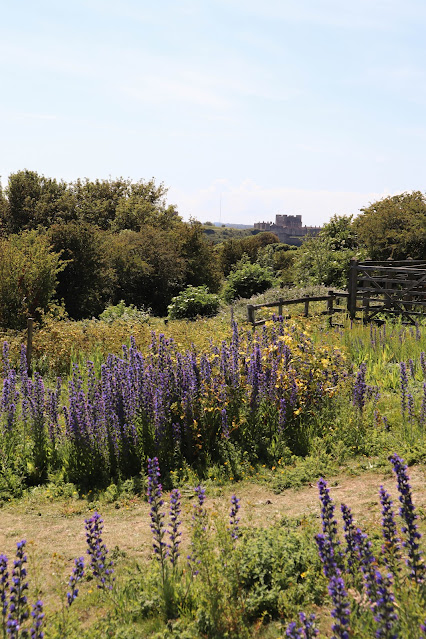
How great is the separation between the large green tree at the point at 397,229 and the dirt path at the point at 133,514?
18.4 meters

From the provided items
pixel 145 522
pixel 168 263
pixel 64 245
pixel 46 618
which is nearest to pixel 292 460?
pixel 145 522

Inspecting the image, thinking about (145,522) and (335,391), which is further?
(335,391)

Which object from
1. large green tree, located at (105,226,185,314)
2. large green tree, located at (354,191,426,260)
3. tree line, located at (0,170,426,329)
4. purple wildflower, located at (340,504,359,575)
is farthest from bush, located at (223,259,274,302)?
purple wildflower, located at (340,504,359,575)

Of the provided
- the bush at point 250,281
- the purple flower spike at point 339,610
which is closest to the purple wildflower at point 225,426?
the purple flower spike at point 339,610

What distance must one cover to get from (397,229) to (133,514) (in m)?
20.5

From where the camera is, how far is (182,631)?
314 cm

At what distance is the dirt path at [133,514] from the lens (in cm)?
423

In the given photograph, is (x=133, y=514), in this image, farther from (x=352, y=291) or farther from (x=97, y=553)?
(x=352, y=291)

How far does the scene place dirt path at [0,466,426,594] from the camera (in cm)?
423

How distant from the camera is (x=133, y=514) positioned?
4.95 m

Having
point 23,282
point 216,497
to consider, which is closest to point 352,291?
point 23,282

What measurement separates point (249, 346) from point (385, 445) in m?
2.27

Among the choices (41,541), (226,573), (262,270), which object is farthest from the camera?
(262,270)

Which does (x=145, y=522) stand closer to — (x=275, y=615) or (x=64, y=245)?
(x=275, y=615)
